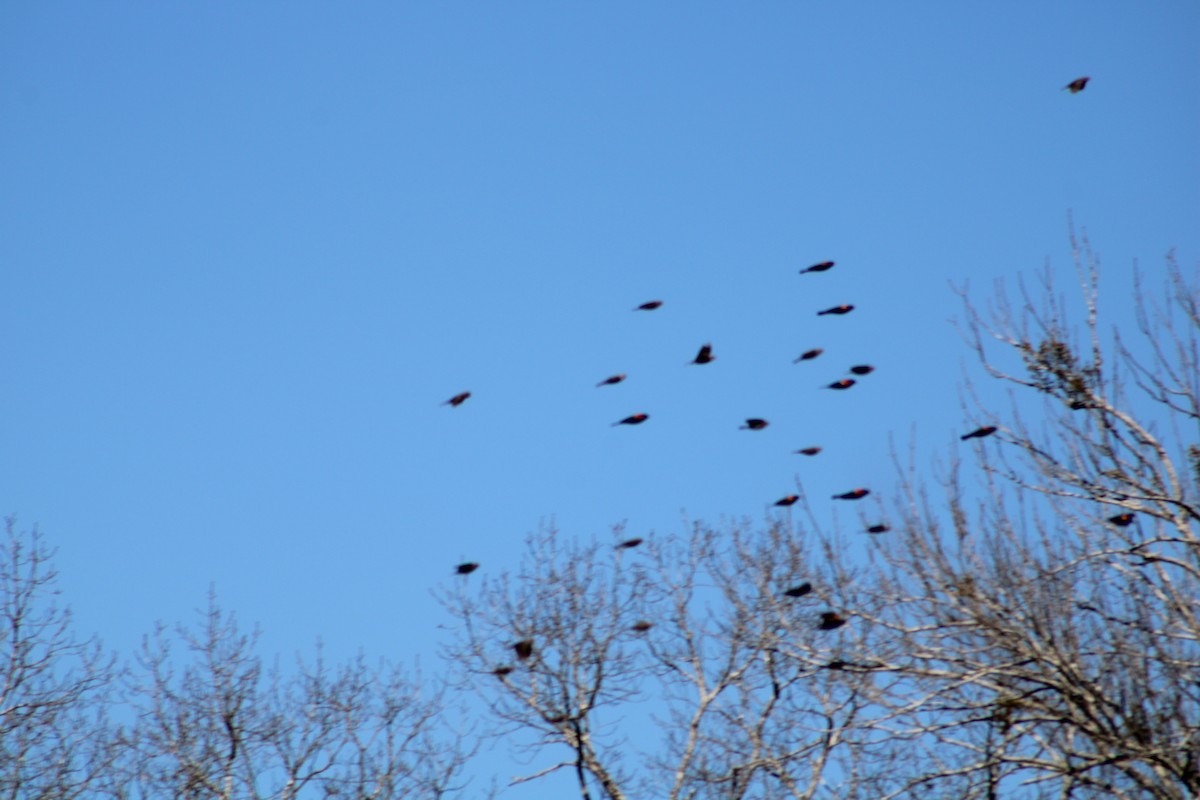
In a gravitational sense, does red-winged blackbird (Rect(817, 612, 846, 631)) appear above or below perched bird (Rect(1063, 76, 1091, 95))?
below

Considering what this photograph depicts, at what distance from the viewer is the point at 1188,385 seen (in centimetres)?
1102

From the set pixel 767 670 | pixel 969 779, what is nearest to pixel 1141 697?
pixel 969 779

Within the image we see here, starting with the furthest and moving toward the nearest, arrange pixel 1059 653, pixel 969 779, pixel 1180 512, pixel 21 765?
pixel 21 765 < pixel 969 779 < pixel 1180 512 < pixel 1059 653

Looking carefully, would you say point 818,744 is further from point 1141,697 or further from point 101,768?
point 101,768

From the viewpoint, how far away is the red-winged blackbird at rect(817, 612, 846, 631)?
35.3 feet

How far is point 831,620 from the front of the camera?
1079 cm

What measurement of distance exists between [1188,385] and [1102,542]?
4.58 ft

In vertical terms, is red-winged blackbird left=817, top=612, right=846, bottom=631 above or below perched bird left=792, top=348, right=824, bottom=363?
below

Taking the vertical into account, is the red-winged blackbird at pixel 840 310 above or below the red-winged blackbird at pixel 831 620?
above

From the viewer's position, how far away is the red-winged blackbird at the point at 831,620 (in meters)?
10.8

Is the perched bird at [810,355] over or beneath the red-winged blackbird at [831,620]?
over

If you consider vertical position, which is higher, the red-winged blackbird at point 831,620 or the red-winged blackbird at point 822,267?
the red-winged blackbird at point 822,267

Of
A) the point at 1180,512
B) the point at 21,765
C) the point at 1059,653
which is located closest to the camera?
the point at 1059,653

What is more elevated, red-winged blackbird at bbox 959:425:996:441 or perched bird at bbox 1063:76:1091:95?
perched bird at bbox 1063:76:1091:95
